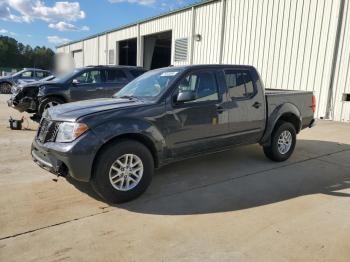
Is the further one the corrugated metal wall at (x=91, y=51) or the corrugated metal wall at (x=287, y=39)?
the corrugated metal wall at (x=91, y=51)

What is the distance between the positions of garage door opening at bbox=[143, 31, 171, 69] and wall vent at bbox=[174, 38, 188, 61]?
8.46ft

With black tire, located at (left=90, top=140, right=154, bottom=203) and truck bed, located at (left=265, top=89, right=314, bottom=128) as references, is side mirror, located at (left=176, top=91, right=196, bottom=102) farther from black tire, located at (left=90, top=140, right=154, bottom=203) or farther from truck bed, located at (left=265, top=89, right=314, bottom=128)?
truck bed, located at (left=265, top=89, right=314, bottom=128)

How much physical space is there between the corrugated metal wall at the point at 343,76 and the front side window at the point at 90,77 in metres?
7.92

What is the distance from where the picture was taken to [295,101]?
6.04 m

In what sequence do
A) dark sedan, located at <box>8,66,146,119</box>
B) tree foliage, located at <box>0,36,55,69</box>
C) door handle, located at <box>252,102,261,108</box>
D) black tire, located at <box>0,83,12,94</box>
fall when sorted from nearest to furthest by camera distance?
door handle, located at <box>252,102,261,108</box>
dark sedan, located at <box>8,66,146,119</box>
black tire, located at <box>0,83,12,94</box>
tree foliage, located at <box>0,36,55,69</box>

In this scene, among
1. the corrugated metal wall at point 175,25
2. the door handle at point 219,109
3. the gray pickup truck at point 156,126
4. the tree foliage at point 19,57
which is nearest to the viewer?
the gray pickup truck at point 156,126

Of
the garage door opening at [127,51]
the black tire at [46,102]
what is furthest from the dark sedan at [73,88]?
the garage door opening at [127,51]

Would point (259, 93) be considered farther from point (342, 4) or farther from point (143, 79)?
point (342, 4)

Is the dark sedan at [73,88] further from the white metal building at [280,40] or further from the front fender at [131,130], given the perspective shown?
the front fender at [131,130]

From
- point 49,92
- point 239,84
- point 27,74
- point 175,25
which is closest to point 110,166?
point 239,84

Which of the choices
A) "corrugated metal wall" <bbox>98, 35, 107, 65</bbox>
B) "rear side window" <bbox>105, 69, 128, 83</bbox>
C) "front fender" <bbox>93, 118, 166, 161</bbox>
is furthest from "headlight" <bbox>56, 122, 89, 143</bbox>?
"corrugated metal wall" <bbox>98, 35, 107, 65</bbox>

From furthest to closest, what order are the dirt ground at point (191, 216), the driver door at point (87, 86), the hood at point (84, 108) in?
the driver door at point (87, 86) < the hood at point (84, 108) < the dirt ground at point (191, 216)

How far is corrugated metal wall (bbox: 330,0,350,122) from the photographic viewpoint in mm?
10133

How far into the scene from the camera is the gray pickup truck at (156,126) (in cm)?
375
